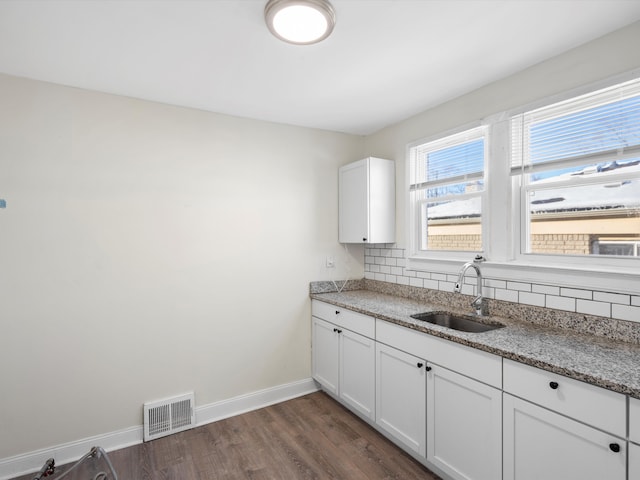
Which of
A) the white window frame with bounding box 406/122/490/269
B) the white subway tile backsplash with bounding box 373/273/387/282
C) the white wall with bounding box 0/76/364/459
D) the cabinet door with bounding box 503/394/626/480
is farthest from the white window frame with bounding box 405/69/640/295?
the white wall with bounding box 0/76/364/459

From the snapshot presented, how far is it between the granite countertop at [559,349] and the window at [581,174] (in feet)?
1.61

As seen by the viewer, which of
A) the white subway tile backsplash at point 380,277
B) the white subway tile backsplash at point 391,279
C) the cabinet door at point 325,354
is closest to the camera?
the cabinet door at point 325,354

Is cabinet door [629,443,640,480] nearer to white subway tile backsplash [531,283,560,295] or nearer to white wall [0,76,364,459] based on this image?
white subway tile backsplash [531,283,560,295]

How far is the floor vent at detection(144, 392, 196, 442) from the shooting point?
8.24 ft

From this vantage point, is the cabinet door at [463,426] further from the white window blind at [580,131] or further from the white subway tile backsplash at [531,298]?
the white window blind at [580,131]

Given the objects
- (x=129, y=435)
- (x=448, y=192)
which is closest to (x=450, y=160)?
(x=448, y=192)

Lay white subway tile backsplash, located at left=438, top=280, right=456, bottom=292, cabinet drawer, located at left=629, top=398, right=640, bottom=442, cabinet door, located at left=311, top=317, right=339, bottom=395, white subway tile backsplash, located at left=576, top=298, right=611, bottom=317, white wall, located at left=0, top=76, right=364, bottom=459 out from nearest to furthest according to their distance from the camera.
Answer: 1. cabinet drawer, located at left=629, top=398, right=640, bottom=442
2. white subway tile backsplash, located at left=576, top=298, right=611, bottom=317
3. white wall, located at left=0, top=76, right=364, bottom=459
4. white subway tile backsplash, located at left=438, top=280, right=456, bottom=292
5. cabinet door, located at left=311, top=317, right=339, bottom=395

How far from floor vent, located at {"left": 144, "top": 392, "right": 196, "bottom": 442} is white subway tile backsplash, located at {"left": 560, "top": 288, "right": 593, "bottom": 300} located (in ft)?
8.72

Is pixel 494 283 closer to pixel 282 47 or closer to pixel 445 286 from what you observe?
pixel 445 286

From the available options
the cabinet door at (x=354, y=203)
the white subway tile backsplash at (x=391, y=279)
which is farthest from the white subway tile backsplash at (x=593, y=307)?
the cabinet door at (x=354, y=203)

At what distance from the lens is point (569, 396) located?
141cm

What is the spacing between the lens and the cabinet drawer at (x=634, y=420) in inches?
48.1

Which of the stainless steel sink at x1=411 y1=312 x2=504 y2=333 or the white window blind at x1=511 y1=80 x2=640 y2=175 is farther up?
the white window blind at x1=511 y1=80 x2=640 y2=175

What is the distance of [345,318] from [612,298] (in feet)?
5.53
